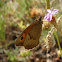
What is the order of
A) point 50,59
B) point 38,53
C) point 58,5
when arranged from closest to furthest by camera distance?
point 50,59 < point 38,53 < point 58,5

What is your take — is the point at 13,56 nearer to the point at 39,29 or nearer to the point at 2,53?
the point at 2,53

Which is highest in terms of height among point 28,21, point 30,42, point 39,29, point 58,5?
point 58,5

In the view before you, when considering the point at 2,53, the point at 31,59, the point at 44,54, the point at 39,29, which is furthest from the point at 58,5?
the point at 2,53

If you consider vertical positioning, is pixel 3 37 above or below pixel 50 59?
above

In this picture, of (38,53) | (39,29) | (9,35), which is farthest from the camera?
(9,35)

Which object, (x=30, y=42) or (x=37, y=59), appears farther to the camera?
(x=37, y=59)
